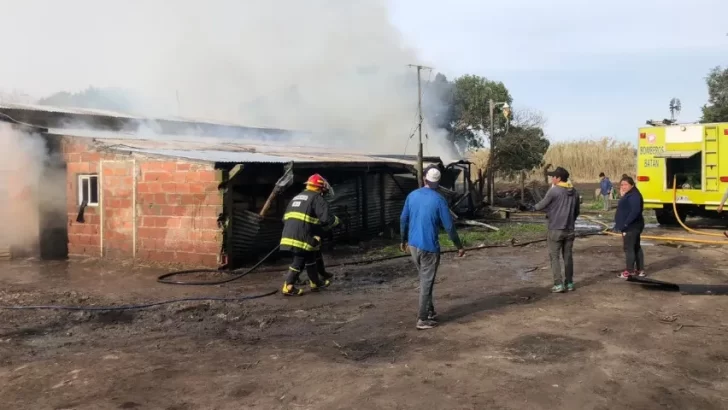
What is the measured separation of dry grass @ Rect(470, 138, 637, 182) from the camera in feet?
113

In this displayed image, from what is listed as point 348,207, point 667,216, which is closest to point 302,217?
point 348,207

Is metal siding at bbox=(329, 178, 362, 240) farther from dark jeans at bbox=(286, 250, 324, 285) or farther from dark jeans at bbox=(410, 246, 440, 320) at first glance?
dark jeans at bbox=(410, 246, 440, 320)

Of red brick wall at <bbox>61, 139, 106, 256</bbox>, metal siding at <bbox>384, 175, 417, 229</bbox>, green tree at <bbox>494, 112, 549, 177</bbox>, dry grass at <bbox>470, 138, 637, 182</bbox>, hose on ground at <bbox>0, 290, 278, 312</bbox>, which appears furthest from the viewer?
dry grass at <bbox>470, 138, 637, 182</bbox>

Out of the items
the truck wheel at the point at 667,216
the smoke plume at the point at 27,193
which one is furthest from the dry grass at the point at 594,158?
the smoke plume at the point at 27,193

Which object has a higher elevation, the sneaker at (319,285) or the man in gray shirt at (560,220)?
the man in gray shirt at (560,220)

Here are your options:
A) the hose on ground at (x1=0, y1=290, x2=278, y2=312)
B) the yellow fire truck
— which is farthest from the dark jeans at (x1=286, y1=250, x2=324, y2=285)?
the yellow fire truck

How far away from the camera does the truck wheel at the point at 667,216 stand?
15.9 m

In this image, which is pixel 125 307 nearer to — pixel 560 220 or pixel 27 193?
pixel 560 220

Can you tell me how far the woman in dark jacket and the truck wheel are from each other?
8.28 meters

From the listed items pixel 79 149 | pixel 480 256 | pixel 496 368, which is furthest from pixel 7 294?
pixel 480 256

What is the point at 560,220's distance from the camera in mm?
7863

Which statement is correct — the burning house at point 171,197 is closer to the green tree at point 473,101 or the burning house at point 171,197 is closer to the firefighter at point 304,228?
the firefighter at point 304,228

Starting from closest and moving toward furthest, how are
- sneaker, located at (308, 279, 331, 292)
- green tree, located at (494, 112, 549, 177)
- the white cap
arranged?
the white cap, sneaker, located at (308, 279, 331, 292), green tree, located at (494, 112, 549, 177)

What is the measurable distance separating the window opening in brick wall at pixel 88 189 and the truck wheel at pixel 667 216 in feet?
46.7
